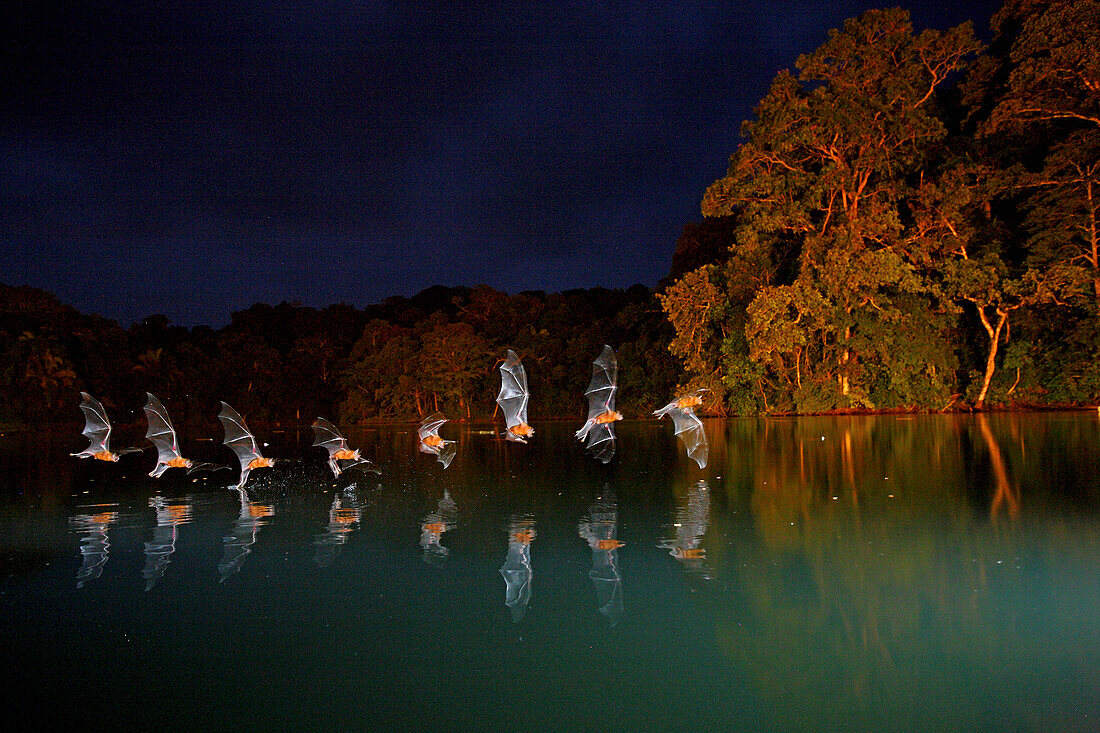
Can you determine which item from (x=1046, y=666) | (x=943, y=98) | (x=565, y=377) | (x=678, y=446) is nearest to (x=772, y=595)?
(x=1046, y=666)

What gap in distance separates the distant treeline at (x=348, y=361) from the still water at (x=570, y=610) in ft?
104

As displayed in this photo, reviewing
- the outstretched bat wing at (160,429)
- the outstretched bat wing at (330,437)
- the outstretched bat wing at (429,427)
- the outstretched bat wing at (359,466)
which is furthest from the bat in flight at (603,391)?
the outstretched bat wing at (160,429)

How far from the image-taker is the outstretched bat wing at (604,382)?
457 inches

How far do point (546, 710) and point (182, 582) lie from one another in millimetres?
3715

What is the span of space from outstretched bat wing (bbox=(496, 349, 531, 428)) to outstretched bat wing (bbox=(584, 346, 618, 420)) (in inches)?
43.2

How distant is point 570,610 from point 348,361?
48321mm

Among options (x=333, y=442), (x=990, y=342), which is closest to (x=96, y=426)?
(x=333, y=442)

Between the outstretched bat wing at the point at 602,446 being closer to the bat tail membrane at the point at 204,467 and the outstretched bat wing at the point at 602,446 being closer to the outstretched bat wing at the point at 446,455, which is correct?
the outstretched bat wing at the point at 446,455

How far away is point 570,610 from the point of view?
5043 mm

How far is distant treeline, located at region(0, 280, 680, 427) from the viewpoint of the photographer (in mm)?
45500

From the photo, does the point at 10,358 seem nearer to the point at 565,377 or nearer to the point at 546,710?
the point at 565,377

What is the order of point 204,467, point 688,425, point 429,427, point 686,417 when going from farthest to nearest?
point 204,467
point 429,427
point 688,425
point 686,417

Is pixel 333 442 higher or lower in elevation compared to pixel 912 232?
lower

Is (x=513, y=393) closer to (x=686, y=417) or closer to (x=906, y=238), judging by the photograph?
(x=686, y=417)
